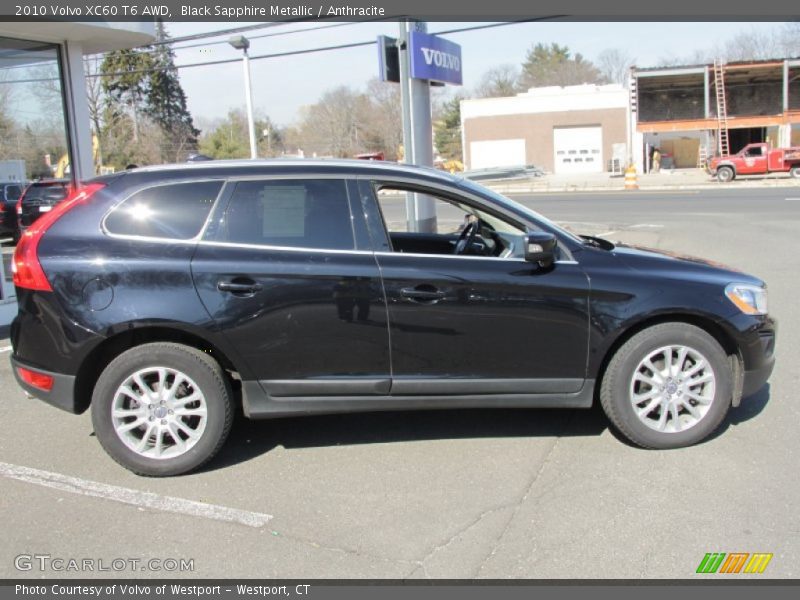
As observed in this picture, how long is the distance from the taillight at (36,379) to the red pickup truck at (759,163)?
35.8m

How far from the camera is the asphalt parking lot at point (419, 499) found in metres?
3.18

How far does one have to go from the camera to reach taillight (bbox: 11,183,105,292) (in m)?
3.97

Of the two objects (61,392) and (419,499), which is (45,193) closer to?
(61,392)

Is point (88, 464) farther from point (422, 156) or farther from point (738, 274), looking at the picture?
point (422, 156)

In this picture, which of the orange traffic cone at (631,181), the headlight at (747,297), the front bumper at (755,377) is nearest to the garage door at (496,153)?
the orange traffic cone at (631,181)

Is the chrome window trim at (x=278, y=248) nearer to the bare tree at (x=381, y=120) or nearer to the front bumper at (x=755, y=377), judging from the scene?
the front bumper at (x=755, y=377)

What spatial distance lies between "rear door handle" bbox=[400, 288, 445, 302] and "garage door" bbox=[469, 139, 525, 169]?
50693 mm

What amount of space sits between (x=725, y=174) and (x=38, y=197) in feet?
104

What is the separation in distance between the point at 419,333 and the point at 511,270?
0.66 meters

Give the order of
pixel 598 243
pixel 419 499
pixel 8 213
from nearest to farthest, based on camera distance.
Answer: pixel 419 499 < pixel 598 243 < pixel 8 213

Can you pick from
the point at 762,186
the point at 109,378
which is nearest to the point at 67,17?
the point at 109,378

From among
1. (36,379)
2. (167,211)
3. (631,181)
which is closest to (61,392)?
(36,379)

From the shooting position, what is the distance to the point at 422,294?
401 cm

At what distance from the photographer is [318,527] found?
3486 mm
